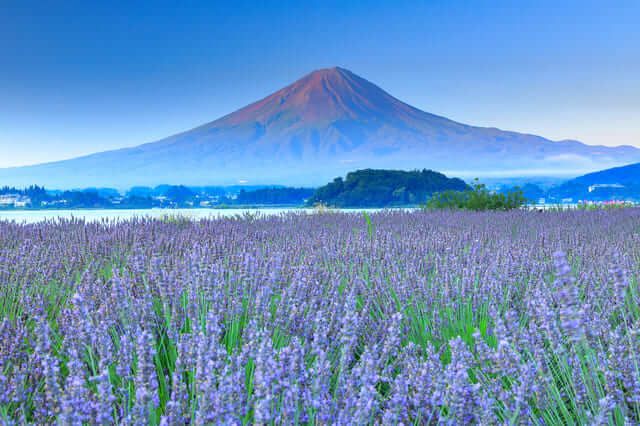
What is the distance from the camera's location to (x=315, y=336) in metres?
1.53

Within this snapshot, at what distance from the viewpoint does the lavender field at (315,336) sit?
1.26 m

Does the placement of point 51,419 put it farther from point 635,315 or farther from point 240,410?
point 635,315

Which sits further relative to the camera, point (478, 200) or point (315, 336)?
point (478, 200)

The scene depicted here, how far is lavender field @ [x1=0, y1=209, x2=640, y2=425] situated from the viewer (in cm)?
126

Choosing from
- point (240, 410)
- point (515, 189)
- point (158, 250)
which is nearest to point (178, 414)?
point (240, 410)

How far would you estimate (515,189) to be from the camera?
12.1 metres

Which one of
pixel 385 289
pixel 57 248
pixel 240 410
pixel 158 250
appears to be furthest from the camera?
pixel 158 250

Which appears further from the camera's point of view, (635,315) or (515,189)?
(515,189)

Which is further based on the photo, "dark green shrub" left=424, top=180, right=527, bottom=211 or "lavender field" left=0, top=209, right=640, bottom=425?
"dark green shrub" left=424, top=180, right=527, bottom=211

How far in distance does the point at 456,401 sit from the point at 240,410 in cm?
54

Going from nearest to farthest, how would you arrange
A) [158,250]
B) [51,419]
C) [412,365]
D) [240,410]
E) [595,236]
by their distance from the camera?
1. [240,410]
2. [51,419]
3. [412,365]
4. [158,250]
5. [595,236]

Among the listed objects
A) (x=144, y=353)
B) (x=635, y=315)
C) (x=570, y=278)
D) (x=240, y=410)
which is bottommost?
(x=635, y=315)

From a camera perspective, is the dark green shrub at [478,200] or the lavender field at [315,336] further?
the dark green shrub at [478,200]

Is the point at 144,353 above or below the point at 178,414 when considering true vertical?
above
